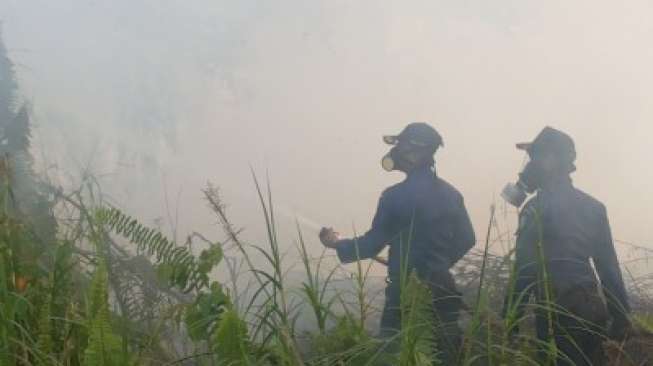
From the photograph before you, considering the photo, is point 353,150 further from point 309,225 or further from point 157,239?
point 157,239

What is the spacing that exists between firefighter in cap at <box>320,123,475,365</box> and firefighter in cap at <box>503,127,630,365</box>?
29cm

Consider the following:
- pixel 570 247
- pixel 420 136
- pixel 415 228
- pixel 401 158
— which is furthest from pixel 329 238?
pixel 570 247

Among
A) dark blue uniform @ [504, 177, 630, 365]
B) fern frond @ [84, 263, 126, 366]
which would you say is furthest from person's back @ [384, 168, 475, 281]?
fern frond @ [84, 263, 126, 366]

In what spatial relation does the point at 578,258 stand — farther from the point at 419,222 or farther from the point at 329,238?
the point at 329,238

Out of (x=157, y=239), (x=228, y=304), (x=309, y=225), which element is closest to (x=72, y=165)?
(x=309, y=225)

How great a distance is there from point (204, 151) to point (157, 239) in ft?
15.0

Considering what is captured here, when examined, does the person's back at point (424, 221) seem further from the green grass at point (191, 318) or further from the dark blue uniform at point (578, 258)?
the green grass at point (191, 318)

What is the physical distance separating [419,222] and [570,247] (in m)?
0.65

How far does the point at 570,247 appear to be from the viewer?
3.19 m

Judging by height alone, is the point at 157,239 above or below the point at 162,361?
above

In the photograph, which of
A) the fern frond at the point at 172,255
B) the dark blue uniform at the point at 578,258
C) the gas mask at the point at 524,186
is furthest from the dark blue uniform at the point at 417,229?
the fern frond at the point at 172,255

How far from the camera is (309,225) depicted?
6457 millimetres

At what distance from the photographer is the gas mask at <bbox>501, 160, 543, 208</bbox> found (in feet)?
11.2

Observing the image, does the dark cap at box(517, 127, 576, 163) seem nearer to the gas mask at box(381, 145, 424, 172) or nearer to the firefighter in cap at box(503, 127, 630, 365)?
the firefighter in cap at box(503, 127, 630, 365)
